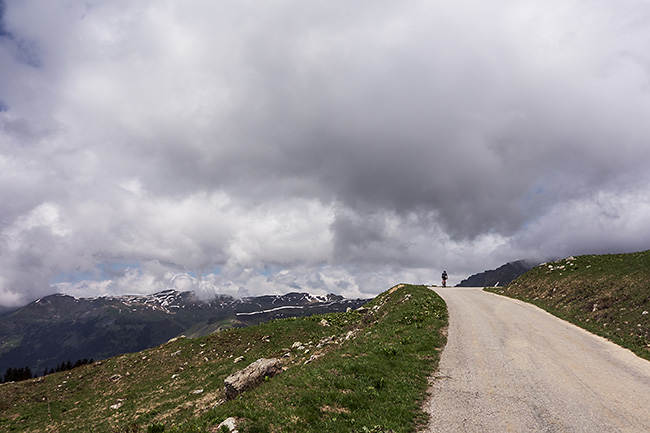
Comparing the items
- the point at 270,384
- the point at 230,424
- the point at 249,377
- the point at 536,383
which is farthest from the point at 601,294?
the point at 230,424

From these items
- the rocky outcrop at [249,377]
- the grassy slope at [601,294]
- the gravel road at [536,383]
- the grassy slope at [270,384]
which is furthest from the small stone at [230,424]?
the grassy slope at [601,294]

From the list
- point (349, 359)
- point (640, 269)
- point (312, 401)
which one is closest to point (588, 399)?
point (349, 359)

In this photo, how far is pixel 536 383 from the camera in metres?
15.4

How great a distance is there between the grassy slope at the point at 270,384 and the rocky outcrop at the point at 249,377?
30.8 inches

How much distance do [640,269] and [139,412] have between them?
5404 cm

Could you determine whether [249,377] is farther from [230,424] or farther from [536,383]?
Answer: [536,383]

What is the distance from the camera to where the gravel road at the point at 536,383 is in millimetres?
11828

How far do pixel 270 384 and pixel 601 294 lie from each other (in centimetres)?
3788

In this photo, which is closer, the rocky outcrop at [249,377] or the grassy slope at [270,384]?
the grassy slope at [270,384]

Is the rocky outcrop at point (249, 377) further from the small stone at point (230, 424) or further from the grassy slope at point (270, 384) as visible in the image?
the small stone at point (230, 424)

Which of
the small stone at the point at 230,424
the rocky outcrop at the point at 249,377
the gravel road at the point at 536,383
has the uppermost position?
the small stone at the point at 230,424

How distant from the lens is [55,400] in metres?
31.8

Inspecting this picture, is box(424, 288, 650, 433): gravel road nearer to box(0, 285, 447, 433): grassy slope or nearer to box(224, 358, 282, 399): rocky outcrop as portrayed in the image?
box(0, 285, 447, 433): grassy slope

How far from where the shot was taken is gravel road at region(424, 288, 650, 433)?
466 inches
